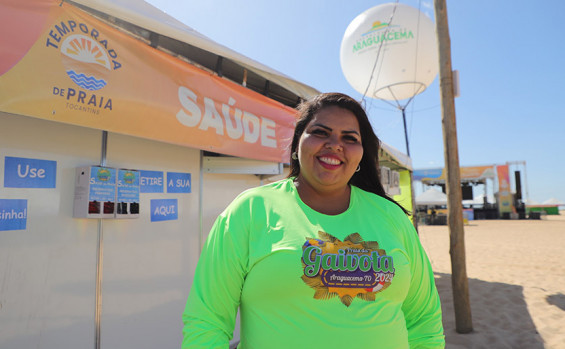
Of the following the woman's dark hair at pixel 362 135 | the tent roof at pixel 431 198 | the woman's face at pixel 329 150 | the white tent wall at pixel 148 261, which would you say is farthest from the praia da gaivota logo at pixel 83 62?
the tent roof at pixel 431 198

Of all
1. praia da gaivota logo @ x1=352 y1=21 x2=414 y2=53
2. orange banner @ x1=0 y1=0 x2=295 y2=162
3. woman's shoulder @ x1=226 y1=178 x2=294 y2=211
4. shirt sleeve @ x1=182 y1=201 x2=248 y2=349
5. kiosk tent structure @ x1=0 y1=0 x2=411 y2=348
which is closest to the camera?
shirt sleeve @ x1=182 y1=201 x2=248 y2=349

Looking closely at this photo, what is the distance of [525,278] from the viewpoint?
22.2 feet

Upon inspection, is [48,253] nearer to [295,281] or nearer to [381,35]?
[295,281]

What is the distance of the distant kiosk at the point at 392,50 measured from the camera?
22.4ft

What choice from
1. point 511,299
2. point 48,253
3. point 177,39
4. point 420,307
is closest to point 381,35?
point 511,299

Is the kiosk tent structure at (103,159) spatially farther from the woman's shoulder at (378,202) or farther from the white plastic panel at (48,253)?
the woman's shoulder at (378,202)

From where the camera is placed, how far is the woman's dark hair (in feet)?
4.59

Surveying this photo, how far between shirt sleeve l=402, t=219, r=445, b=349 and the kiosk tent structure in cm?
187

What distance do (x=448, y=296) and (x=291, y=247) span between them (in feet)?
19.0

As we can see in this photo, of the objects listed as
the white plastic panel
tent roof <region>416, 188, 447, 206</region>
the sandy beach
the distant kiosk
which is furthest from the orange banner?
tent roof <region>416, 188, 447, 206</region>

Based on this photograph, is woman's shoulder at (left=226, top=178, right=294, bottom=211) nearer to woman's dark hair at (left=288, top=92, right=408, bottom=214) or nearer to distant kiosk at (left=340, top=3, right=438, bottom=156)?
woman's dark hair at (left=288, top=92, right=408, bottom=214)

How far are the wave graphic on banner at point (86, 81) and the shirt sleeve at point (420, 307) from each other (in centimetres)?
190

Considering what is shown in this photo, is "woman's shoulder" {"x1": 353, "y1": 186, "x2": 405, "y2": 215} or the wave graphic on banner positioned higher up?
the wave graphic on banner

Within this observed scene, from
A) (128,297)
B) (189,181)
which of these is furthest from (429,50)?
(128,297)
